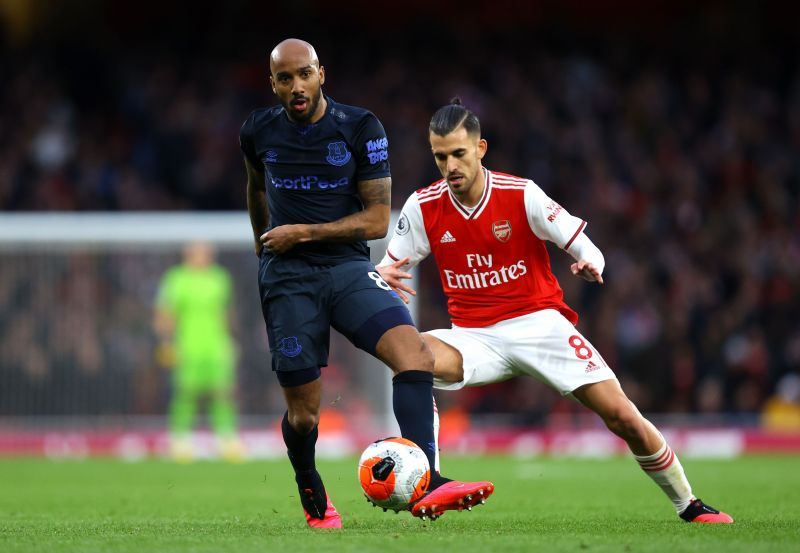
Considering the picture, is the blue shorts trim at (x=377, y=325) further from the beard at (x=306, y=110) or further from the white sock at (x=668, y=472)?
the white sock at (x=668, y=472)

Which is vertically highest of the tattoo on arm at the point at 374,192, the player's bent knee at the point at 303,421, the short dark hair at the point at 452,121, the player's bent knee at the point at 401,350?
the short dark hair at the point at 452,121

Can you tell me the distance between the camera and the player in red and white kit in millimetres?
6660

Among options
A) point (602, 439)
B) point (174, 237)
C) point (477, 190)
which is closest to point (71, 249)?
point (174, 237)

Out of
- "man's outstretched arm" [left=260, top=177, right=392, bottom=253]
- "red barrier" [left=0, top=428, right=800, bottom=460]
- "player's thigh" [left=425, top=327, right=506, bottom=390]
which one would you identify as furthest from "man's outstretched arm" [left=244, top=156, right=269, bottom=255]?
"red barrier" [left=0, top=428, right=800, bottom=460]

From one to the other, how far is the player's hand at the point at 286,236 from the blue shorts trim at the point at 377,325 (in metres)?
0.49

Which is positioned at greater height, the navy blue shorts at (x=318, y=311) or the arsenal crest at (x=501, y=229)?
the arsenal crest at (x=501, y=229)

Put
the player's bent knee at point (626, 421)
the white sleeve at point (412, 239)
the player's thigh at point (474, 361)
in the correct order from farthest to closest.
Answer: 1. the white sleeve at point (412, 239)
2. the player's thigh at point (474, 361)
3. the player's bent knee at point (626, 421)

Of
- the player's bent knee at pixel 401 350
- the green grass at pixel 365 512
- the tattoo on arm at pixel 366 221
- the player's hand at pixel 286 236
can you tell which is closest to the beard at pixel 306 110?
the tattoo on arm at pixel 366 221

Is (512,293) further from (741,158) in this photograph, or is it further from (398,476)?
(741,158)

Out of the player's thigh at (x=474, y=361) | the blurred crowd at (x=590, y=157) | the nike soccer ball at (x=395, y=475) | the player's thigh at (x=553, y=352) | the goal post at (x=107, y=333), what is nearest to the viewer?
the nike soccer ball at (x=395, y=475)

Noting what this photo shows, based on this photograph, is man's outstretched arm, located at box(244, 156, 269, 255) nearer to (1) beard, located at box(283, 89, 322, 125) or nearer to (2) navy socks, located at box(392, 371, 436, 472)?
(1) beard, located at box(283, 89, 322, 125)

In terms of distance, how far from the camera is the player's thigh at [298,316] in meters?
6.33

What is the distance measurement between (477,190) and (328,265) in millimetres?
962

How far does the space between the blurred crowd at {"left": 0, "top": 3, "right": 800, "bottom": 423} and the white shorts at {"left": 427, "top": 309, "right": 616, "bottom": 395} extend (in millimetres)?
9523
